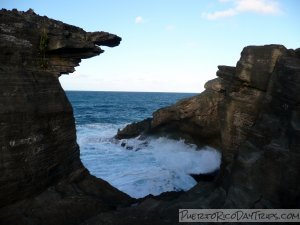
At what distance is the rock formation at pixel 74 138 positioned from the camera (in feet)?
32.8

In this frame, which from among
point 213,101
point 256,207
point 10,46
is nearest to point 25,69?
point 10,46

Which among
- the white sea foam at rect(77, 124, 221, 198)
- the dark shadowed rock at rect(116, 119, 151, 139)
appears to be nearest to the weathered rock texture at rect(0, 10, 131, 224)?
the white sea foam at rect(77, 124, 221, 198)

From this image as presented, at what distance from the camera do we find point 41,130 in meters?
11.1

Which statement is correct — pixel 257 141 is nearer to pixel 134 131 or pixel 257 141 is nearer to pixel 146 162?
pixel 146 162

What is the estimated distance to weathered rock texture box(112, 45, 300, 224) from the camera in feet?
31.9

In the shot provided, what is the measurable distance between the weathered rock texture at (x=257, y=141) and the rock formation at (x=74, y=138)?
0.09ft

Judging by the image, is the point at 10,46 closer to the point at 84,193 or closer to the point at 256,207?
the point at 84,193

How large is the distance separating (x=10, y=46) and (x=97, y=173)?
36.1 feet

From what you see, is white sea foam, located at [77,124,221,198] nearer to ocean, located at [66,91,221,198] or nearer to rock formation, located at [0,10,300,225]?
ocean, located at [66,91,221,198]

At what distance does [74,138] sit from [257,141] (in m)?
6.51

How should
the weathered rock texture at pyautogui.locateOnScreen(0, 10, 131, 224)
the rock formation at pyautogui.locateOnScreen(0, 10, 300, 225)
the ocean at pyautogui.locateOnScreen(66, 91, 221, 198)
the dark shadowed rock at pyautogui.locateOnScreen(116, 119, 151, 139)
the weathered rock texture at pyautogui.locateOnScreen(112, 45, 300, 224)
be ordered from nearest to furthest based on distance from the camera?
the weathered rock texture at pyautogui.locateOnScreen(112, 45, 300, 224) → the rock formation at pyautogui.locateOnScreen(0, 10, 300, 225) → the weathered rock texture at pyautogui.locateOnScreen(0, 10, 131, 224) → the ocean at pyautogui.locateOnScreen(66, 91, 221, 198) → the dark shadowed rock at pyautogui.locateOnScreen(116, 119, 151, 139)

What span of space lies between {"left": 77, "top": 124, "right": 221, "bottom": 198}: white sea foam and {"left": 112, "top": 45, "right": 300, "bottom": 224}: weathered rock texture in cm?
601

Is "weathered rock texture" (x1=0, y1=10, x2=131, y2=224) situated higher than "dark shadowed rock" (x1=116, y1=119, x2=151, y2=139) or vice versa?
"weathered rock texture" (x1=0, y1=10, x2=131, y2=224)

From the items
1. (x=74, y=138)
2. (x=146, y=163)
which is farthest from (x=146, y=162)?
(x=74, y=138)
